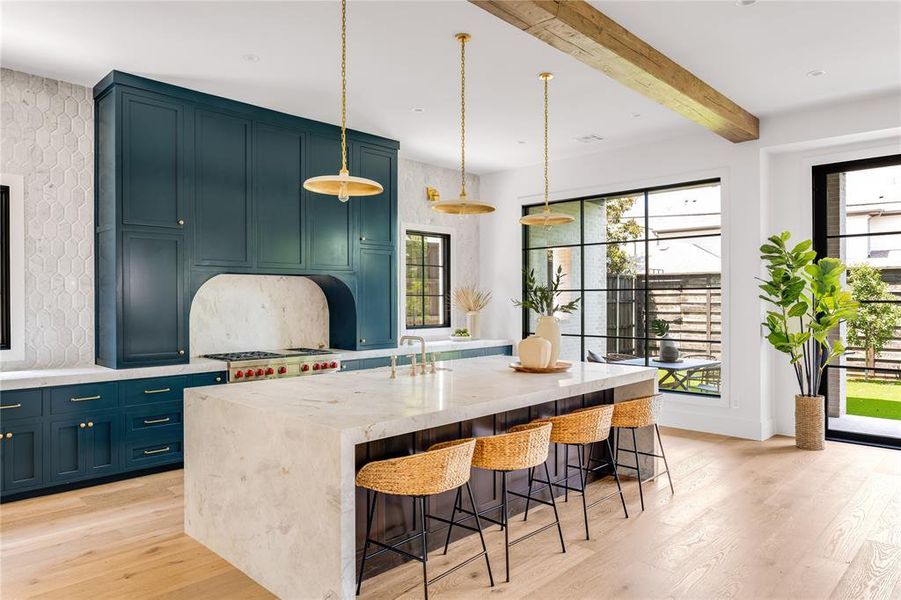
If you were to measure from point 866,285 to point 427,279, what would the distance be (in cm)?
451

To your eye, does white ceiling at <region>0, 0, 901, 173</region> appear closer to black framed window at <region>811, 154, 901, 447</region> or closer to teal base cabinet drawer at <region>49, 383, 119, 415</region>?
black framed window at <region>811, 154, 901, 447</region>

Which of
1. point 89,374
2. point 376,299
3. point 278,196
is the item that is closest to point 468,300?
point 376,299

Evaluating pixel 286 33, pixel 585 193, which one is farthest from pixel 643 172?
pixel 286 33

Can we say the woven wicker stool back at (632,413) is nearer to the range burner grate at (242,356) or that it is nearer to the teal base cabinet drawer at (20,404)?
the range burner grate at (242,356)

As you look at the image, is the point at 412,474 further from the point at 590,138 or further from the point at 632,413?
the point at 590,138

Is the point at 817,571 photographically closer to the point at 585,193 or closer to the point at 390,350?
the point at 390,350

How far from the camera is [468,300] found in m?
7.58

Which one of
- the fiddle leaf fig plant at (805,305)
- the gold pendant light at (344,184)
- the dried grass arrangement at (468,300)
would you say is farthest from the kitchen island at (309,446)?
the dried grass arrangement at (468,300)

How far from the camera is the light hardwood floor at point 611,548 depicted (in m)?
2.79

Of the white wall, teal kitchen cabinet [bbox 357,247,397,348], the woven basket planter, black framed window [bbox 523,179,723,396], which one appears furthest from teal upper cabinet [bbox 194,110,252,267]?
the woven basket planter

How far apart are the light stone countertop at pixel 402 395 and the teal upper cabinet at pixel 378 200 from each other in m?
2.38

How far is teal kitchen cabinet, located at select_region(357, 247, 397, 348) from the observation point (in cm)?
604

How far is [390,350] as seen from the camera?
6.17 m

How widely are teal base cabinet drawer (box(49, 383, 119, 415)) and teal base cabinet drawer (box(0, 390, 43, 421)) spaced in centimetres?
8
